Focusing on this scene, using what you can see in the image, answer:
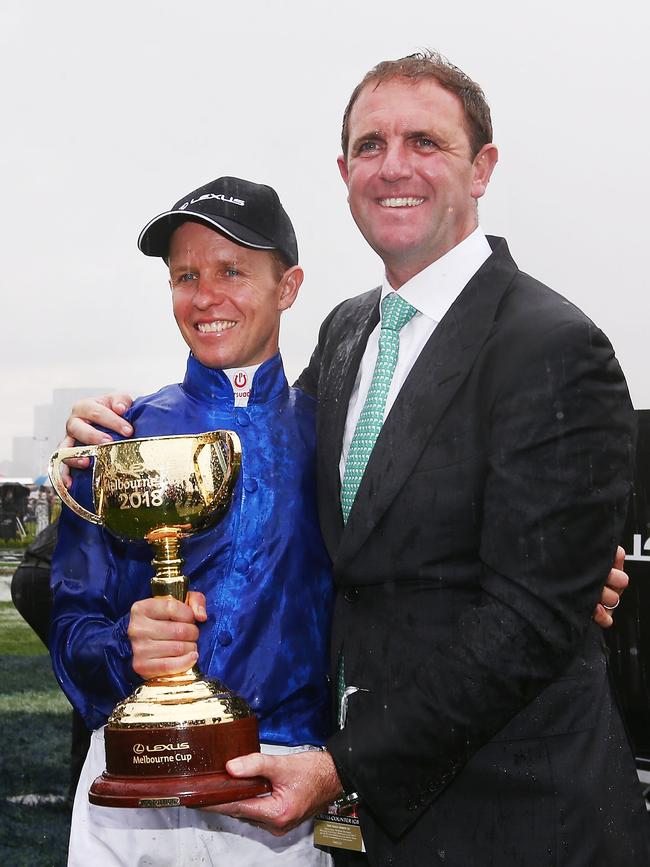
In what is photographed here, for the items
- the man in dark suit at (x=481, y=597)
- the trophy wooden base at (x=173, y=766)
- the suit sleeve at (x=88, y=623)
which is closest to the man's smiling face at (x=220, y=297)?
the man in dark suit at (x=481, y=597)

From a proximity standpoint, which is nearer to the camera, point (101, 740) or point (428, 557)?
point (428, 557)

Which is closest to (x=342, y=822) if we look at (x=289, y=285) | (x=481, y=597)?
(x=481, y=597)

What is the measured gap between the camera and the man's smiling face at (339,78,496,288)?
2.43 meters

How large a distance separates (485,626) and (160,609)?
0.61 metres

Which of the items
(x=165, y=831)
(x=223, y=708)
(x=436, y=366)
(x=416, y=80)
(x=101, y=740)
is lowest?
(x=165, y=831)

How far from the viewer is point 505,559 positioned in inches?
79.4

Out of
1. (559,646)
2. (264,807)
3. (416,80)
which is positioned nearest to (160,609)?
(264,807)

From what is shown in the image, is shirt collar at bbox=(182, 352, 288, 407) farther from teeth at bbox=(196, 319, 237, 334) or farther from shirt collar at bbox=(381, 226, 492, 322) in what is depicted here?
shirt collar at bbox=(381, 226, 492, 322)

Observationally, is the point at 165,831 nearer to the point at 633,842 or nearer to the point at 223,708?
the point at 223,708

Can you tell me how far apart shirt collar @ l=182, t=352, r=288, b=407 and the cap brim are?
27cm

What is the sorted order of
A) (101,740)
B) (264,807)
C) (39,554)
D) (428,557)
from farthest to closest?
(39,554) < (101,740) < (428,557) < (264,807)

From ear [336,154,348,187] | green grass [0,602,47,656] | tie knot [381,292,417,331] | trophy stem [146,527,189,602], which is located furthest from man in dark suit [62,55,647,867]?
green grass [0,602,47,656]

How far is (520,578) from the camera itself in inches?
78.9

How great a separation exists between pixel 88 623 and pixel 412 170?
122 centimetres
